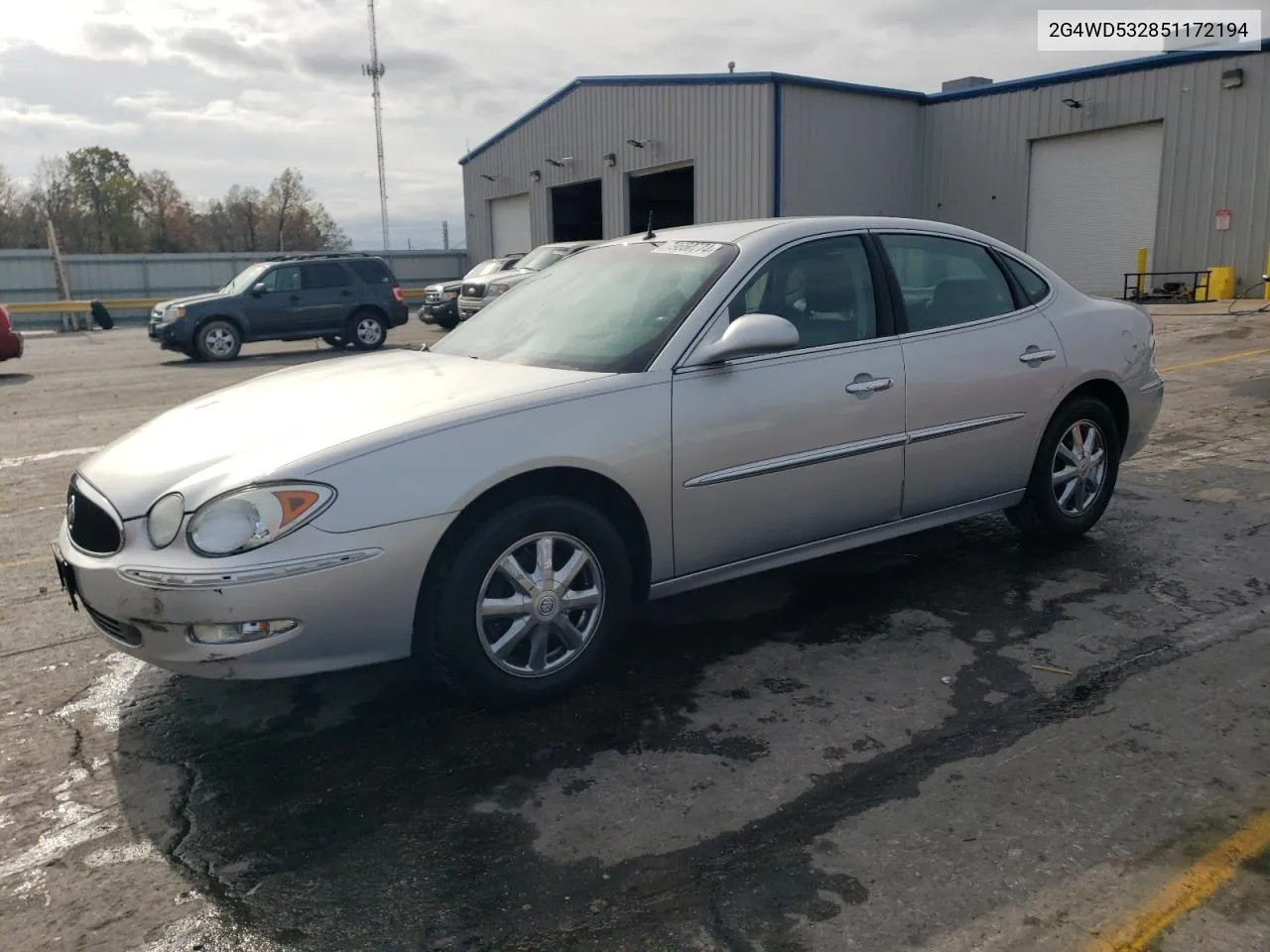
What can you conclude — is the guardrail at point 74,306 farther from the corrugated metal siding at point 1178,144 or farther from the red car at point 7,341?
the corrugated metal siding at point 1178,144

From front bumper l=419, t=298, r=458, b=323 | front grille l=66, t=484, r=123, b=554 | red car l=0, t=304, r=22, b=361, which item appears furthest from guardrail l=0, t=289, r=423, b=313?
front grille l=66, t=484, r=123, b=554

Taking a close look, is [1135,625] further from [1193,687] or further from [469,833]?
[469,833]

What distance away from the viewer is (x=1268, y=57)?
66.5 feet

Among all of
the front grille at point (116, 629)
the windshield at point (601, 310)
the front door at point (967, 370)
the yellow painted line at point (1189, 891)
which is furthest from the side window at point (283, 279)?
the yellow painted line at point (1189, 891)

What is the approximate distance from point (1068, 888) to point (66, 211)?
73.4 meters

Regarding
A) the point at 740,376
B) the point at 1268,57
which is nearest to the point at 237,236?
the point at 1268,57

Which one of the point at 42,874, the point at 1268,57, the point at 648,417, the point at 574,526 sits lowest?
the point at 42,874

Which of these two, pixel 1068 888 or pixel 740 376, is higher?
pixel 740 376

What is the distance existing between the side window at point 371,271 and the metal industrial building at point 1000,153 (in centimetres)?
900

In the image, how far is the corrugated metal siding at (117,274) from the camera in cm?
3212

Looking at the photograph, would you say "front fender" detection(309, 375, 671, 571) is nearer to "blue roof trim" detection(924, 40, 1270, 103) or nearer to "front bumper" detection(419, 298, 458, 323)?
"front bumper" detection(419, 298, 458, 323)

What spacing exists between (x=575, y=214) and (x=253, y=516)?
3101cm

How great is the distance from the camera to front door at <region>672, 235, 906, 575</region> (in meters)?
3.76

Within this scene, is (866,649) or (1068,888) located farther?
(866,649)
